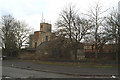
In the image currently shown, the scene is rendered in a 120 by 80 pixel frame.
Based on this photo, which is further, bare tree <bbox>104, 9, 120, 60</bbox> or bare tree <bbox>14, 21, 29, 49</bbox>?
bare tree <bbox>14, 21, 29, 49</bbox>

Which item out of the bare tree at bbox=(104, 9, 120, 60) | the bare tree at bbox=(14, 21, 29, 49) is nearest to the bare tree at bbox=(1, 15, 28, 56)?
the bare tree at bbox=(14, 21, 29, 49)

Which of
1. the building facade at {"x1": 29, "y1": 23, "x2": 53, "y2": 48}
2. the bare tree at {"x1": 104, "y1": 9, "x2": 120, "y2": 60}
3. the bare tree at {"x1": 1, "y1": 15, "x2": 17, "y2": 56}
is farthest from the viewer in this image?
the building facade at {"x1": 29, "y1": 23, "x2": 53, "y2": 48}

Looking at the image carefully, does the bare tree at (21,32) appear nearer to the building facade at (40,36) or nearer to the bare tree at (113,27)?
the building facade at (40,36)

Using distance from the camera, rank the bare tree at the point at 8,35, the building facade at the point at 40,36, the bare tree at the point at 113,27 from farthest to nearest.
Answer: the building facade at the point at 40,36, the bare tree at the point at 8,35, the bare tree at the point at 113,27

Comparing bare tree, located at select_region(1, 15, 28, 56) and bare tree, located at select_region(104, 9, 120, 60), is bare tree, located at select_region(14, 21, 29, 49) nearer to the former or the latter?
bare tree, located at select_region(1, 15, 28, 56)

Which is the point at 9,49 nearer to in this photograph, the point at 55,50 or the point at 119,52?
the point at 55,50

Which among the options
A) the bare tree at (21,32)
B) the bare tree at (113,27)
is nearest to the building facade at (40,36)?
the bare tree at (21,32)

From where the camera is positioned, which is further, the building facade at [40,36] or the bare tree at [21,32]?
the building facade at [40,36]

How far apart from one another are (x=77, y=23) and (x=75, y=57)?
766 centimetres

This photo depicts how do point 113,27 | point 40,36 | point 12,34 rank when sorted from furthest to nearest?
point 40,36, point 12,34, point 113,27

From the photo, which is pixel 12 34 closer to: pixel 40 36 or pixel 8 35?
pixel 8 35

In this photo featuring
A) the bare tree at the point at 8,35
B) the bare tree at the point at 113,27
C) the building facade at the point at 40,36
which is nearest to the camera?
the bare tree at the point at 113,27

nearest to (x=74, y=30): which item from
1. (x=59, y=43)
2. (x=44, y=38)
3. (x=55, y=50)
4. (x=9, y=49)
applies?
(x=59, y=43)

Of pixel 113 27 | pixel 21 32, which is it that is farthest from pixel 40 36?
pixel 113 27
